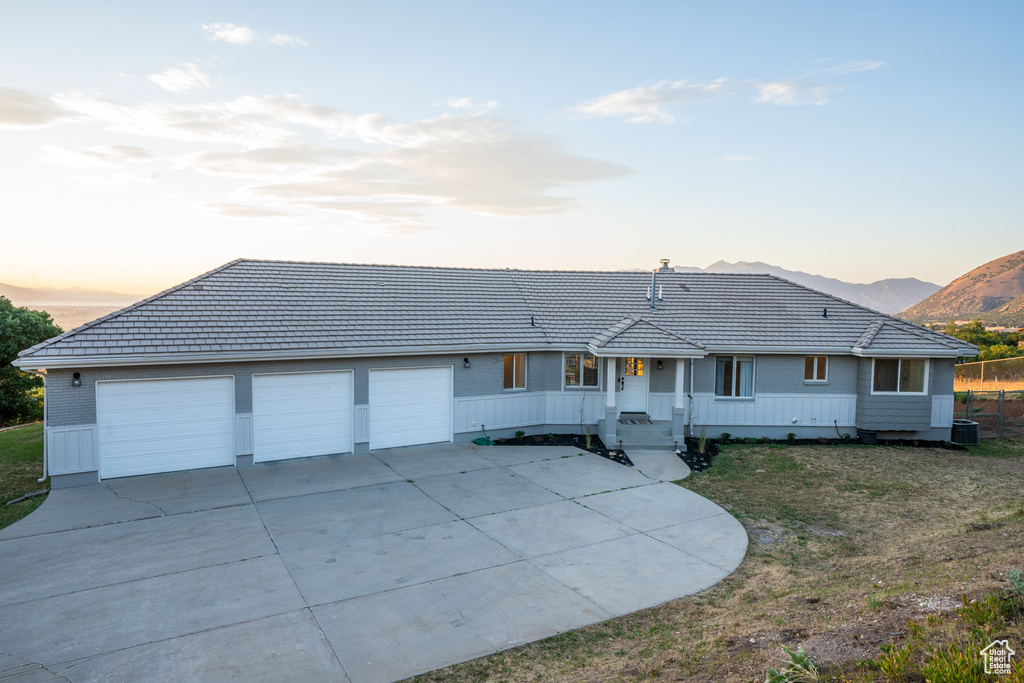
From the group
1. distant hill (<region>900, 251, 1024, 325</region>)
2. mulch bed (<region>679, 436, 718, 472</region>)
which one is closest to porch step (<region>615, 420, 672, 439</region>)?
mulch bed (<region>679, 436, 718, 472</region>)

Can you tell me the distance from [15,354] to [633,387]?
24224mm

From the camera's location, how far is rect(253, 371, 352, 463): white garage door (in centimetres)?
1441

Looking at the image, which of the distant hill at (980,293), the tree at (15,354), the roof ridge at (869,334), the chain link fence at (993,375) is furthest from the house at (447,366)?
the distant hill at (980,293)

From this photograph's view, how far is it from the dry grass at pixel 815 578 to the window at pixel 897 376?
12.0ft

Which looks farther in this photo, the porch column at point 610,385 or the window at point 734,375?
the window at point 734,375

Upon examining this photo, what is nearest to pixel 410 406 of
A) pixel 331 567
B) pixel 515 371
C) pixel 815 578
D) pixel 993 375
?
pixel 515 371

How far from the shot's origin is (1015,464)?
15.7 m

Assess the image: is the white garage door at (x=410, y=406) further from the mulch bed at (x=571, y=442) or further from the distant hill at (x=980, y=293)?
the distant hill at (x=980, y=293)

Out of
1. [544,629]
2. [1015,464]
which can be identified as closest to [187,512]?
[544,629]

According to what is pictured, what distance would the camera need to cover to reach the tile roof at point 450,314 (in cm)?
1388

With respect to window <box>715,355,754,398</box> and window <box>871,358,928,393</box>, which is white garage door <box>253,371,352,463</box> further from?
window <box>871,358,928,393</box>

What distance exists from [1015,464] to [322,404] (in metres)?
17.7

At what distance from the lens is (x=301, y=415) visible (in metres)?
14.9

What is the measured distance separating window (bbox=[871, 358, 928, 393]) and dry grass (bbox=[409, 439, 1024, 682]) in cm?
365
